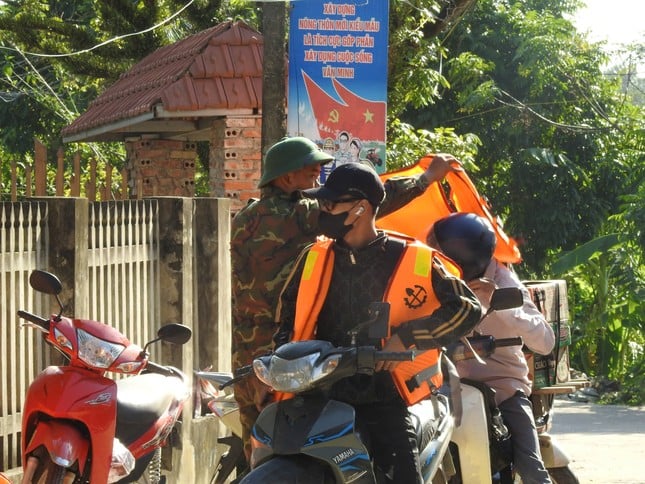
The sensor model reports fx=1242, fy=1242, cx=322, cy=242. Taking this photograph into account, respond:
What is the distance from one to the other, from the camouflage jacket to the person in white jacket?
338 millimetres

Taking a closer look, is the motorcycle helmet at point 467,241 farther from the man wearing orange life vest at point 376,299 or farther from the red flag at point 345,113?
the red flag at point 345,113

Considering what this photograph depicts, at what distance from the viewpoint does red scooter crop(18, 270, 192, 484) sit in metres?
5.00

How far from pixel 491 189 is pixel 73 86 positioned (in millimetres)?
9093

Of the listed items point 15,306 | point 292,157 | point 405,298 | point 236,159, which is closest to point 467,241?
point 292,157

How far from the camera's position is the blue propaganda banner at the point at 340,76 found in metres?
8.35

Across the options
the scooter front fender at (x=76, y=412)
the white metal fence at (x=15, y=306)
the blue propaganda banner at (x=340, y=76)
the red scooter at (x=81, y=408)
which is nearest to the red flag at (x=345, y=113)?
the blue propaganda banner at (x=340, y=76)

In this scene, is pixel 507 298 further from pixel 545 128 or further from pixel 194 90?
pixel 545 128

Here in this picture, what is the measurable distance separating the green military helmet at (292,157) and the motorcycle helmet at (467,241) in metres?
0.60

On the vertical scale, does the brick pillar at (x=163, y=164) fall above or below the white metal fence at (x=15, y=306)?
above

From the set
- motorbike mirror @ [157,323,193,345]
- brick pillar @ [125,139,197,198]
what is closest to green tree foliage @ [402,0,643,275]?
brick pillar @ [125,139,197,198]

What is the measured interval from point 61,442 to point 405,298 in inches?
61.5

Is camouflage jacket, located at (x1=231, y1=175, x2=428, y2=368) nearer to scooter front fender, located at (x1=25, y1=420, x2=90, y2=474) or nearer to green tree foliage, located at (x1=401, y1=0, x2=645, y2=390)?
scooter front fender, located at (x1=25, y1=420, x2=90, y2=474)

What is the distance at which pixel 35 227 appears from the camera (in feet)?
21.8

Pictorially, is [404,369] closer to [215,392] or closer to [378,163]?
[215,392]
